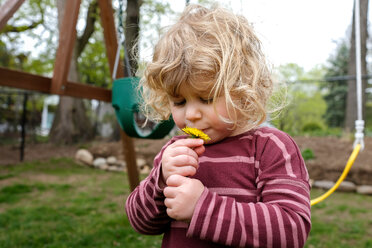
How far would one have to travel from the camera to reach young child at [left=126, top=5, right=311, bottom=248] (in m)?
0.87

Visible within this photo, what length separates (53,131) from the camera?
36.3 ft

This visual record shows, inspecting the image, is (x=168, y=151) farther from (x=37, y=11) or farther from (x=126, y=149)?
(x=37, y=11)

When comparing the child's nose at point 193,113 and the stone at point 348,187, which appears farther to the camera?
the stone at point 348,187

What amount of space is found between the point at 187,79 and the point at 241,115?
0.66 ft

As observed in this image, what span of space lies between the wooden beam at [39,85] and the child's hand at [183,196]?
5.91ft

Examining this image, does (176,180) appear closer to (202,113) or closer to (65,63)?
(202,113)

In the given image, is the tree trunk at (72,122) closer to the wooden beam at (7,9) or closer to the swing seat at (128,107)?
the swing seat at (128,107)

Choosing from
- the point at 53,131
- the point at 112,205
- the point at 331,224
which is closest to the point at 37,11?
the point at 53,131

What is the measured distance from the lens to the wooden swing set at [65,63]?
2.21 meters

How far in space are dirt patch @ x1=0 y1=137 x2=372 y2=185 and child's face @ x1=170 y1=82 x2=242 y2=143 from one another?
200 inches

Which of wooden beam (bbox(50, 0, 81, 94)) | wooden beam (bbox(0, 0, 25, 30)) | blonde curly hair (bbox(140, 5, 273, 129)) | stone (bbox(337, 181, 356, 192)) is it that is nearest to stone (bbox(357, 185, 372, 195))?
stone (bbox(337, 181, 356, 192))

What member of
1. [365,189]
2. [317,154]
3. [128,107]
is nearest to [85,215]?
[128,107]

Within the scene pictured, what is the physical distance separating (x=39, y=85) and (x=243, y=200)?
199 centimetres

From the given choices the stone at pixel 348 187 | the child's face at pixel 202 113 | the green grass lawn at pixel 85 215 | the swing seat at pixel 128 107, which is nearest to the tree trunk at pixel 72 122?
→ the green grass lawn at pixel 85 215
